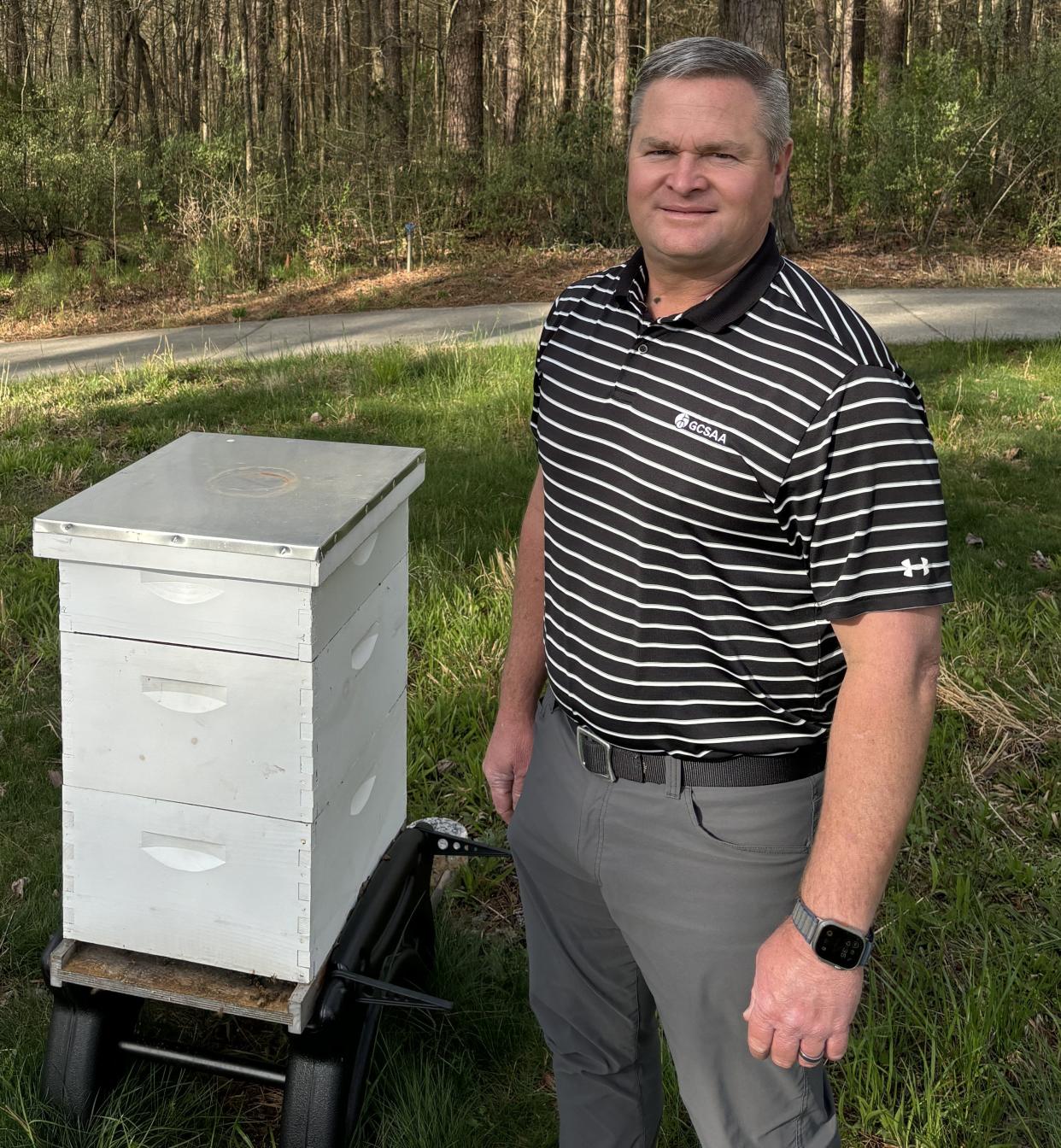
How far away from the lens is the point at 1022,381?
8.12 meters

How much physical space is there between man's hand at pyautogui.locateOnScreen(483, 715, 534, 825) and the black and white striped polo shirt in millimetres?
403

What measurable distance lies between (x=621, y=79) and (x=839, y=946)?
1825 centimetres

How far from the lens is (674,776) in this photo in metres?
1.91

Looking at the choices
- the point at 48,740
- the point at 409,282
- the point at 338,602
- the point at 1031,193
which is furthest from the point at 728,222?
the point at 1031,193

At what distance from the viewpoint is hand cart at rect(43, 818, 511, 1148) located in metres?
2.40

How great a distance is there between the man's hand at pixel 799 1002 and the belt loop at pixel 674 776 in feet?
0.91

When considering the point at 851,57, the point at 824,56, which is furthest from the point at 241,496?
the point at 851,57

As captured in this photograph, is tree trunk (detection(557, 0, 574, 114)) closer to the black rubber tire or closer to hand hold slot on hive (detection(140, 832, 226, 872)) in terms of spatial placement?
hand hold slot on hive (detection(140, 832, 226, 872))

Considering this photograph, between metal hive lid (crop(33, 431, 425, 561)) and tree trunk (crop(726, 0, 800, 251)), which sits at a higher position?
tree trunk (crop(726, 0, 800, 251))

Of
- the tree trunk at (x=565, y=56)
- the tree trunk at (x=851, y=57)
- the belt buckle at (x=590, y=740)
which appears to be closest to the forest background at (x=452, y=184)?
the tree trunk at (x=851, y=57)

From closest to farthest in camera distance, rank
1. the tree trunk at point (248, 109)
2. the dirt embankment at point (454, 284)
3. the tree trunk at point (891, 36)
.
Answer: the dirt embankment at point (454, 284) < the tree trunk at point (248, 109) < the tree trunk at point (891, 36)

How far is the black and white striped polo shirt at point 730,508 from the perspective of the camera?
162 centimetres

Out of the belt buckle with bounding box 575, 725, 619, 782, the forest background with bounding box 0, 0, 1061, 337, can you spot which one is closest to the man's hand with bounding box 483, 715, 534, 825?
the belt buckle with bounding box 575, 725, 619, 782

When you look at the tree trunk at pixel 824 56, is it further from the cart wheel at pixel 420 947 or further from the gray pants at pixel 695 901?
the gray pants at pixel 695 901
